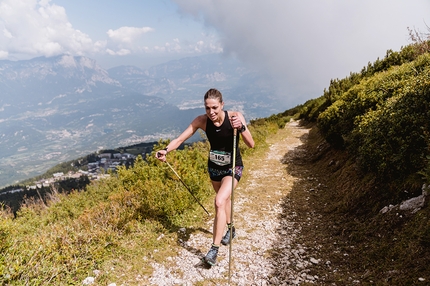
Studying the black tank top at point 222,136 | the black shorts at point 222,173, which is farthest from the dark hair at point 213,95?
the black shorts at point 222,173

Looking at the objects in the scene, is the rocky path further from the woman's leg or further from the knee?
the knee

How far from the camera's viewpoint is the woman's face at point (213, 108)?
444 cm

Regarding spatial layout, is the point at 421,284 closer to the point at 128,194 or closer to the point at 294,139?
the point at 128,194

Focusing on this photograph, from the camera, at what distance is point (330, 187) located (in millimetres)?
8484

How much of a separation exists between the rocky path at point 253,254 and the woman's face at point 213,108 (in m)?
2.86

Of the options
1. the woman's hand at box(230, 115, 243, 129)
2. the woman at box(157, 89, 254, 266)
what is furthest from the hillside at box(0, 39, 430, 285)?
the woman's hand at box(230, 115, 243, 129)

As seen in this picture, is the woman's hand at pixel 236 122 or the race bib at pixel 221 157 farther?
the race bib at pixel 221 157

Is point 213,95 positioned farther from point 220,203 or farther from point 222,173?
point 220,203

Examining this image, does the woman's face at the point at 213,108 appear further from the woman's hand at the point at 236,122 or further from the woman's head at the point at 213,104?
the woman's hand at the point at 236,122

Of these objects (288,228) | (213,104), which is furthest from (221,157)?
(288,228)

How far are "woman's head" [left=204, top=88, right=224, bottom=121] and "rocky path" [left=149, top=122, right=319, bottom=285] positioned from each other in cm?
288

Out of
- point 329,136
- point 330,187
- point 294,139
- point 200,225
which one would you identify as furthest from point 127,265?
point 294,139

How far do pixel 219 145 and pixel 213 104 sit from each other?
2.99 feet

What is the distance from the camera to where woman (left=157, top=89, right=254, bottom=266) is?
456 cm
